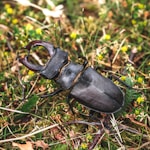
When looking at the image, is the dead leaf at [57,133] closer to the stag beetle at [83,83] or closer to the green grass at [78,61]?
the green grass at [78,61]

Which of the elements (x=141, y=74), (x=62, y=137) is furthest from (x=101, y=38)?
(x=62, y=137)

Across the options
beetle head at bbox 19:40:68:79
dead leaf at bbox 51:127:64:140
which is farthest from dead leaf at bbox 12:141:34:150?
beetle head at bbox 19:40:68:79

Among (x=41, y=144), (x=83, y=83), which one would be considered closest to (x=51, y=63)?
(x=83, y=83)

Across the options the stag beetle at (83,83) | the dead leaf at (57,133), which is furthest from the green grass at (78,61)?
the stag beetle at (83,83)

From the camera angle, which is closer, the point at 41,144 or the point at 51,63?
the point at 41,144

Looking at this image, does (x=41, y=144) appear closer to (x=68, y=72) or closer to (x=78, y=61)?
(x=68, y=72)

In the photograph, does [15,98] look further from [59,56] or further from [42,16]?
[42,16]
